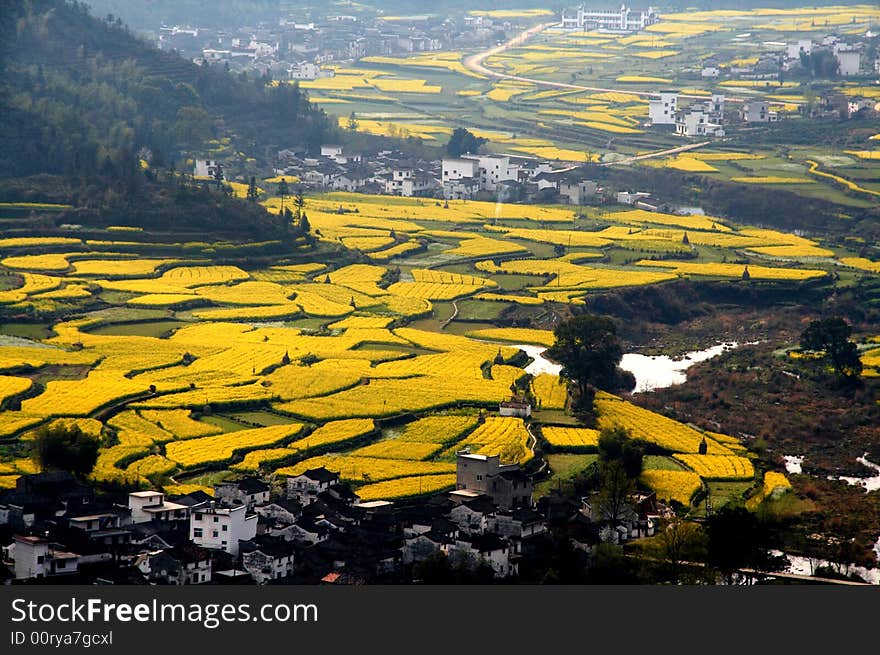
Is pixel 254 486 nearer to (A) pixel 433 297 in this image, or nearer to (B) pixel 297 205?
(A) pixel 433 297

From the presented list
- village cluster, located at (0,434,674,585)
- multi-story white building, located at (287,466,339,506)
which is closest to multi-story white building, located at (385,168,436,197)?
village cluster, located at (0,434,674,585)

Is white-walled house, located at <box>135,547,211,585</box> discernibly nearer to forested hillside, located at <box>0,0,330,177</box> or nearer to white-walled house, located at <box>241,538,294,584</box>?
white-walled house, located at <box>241,538,294,584</box>

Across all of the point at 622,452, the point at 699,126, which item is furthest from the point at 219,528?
the point at 699,126

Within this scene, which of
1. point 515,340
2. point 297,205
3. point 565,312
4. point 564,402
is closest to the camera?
point 564,402

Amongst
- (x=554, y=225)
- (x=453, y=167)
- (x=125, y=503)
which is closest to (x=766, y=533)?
(x=125, y=503)

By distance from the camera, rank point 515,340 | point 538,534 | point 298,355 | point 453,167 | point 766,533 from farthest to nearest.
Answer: point 453,167 < point 515,340 < point 298,355 < point 538,534 < point 766,533

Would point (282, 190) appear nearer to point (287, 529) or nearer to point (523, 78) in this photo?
point (287, 529)

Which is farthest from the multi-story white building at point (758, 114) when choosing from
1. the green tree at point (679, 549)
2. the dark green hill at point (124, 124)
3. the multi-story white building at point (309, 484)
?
the green tree at point (679, 549)
